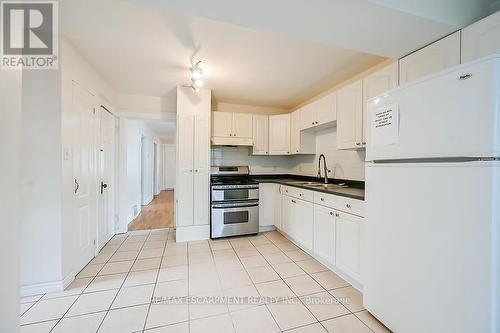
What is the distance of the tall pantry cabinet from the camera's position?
125 inches

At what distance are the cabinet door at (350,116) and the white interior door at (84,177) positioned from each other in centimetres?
297

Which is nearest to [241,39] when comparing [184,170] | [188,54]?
[188,54]

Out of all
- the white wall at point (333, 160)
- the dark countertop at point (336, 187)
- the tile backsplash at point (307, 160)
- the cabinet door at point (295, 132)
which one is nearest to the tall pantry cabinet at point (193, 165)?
the tile backsplash at point (307, 160)

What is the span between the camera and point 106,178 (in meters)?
3.05

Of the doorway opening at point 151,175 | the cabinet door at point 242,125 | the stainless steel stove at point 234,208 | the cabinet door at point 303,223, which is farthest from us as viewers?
the doorway opening at point 151,175

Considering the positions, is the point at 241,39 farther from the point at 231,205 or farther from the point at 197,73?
the point at 231,205

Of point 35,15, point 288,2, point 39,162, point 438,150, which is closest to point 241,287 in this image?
point 438,150

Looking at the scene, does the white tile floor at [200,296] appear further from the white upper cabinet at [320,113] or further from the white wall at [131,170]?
the white upper cabinet at [320,113]

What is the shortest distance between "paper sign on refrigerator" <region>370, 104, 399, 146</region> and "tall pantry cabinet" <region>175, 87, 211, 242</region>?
2385 mm

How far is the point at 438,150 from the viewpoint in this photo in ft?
3.69

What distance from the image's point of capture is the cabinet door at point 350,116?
2232mm

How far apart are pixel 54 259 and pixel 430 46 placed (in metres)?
3.67

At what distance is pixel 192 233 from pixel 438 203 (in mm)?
2988

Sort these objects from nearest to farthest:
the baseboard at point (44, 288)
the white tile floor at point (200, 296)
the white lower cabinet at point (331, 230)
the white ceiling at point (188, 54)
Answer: the white tile floor at point (200, 296) < the white ceiling at point (188, 54) < the baseboard at point (44, 288) < the white lower cabinet at point (331, 230)
